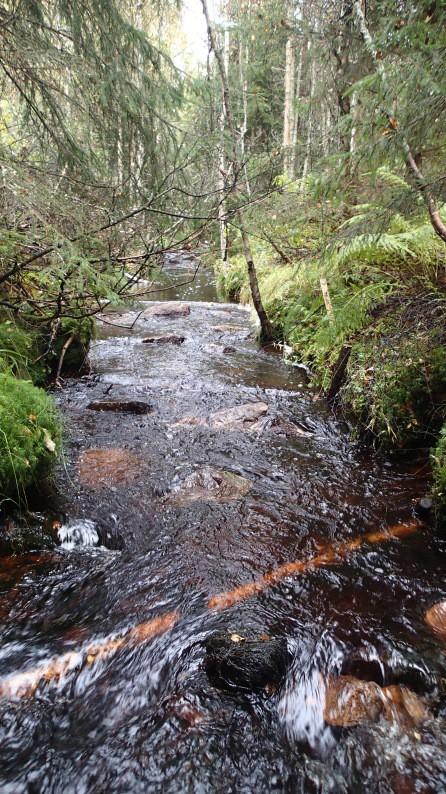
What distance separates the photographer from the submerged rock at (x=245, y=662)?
7.83 ft

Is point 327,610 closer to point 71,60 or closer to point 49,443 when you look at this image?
point 49,443

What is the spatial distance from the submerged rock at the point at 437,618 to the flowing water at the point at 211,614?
0.19 feet

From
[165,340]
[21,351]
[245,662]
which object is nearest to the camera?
[245,662]

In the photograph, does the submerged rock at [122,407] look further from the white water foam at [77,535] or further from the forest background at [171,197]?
the white water foam at [77,535]

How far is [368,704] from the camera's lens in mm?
2314

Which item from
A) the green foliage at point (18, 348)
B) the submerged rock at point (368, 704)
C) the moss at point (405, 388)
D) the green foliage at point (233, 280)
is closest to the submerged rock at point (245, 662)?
the submerged rock at point (368, 704)

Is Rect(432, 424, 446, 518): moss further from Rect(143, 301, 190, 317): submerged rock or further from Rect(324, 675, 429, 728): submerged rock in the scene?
Rect(143, 301, 190, 317): submerged rock

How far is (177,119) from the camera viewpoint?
570cm

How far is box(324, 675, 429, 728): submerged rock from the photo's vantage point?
7.34 feet

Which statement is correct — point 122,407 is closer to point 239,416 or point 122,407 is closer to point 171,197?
point 239,416

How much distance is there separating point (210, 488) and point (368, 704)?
2.38 m

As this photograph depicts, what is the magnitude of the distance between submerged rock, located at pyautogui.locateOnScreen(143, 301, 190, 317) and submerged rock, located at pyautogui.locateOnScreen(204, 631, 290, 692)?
37.3ft

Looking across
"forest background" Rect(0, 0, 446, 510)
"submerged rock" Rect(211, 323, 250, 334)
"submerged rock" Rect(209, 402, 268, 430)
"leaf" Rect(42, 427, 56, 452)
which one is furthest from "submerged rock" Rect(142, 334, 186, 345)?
"leaf" Rect(42, 427, 56, 452)

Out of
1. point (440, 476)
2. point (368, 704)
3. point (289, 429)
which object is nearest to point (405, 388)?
point (440, 476)
